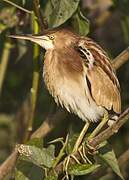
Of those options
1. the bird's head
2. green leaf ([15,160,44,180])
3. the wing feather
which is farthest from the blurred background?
green leaf ([15,160,44,180])

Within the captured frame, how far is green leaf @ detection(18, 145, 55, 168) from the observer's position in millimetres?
1920

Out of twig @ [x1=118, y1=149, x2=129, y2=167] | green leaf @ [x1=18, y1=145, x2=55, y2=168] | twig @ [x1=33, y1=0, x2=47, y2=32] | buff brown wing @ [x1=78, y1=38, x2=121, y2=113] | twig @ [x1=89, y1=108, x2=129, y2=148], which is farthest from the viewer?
twig @ [x1=118, y1=149, x2=129, y2=167]

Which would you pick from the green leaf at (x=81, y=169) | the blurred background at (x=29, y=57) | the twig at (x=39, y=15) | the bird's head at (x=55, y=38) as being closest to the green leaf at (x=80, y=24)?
the blurred background at (x=29, y=57)

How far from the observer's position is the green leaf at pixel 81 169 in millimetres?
1858

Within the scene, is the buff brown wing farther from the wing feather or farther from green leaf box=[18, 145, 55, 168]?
green leaf box=[18, 145, 55, 168]

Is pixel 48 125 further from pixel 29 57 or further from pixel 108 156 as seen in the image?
pixel 29 57

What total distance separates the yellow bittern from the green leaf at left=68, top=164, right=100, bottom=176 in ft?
0.58

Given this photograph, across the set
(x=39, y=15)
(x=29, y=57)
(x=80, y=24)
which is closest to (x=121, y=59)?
(x=80, y=24)

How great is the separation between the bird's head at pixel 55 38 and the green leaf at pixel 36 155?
314mm

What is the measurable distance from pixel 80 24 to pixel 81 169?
63 cm

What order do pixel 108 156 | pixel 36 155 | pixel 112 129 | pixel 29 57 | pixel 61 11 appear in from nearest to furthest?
pixel 112 129, pixel 36 155, pixel 108 156, pixel 61 11, pixel 29 57

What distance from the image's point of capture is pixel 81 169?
6.18 feet

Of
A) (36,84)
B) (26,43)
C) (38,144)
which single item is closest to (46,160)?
(38,144)

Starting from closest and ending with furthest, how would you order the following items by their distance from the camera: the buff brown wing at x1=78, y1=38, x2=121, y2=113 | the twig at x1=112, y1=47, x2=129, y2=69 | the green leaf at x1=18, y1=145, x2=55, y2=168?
1. the green leaf at x1=18, y1=145, x2=55, y2=168
2. the buff brown wing at x1=78, y1=38, x2=121, y2=113
3. the twig at x1=112, y1=47, x2=129, y2=69
